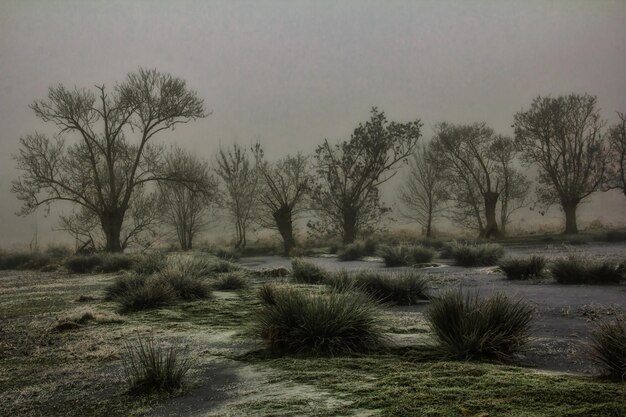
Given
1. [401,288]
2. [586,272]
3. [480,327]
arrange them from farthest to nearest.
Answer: [586,272] < [401,288] < [480,327]

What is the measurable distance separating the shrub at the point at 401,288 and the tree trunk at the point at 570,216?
30.7 metres

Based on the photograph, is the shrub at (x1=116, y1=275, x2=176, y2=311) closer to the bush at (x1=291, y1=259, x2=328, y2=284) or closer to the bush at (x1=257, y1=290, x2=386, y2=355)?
the bush at (x1=257, y1=290, x2=386, y2=355)

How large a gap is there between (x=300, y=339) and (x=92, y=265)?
65.3 feet

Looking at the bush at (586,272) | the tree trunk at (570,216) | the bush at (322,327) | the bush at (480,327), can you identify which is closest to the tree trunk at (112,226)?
the bush at (586,272)

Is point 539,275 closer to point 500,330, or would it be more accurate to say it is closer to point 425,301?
point 425,301

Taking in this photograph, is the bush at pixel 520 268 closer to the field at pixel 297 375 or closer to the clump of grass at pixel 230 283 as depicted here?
the field at pixel 297 375

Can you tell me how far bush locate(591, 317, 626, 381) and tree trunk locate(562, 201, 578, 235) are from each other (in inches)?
1391

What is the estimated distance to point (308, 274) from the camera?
13.6 meters

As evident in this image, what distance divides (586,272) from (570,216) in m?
28.0

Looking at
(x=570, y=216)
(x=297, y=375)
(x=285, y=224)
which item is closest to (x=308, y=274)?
(x=297, y=375)

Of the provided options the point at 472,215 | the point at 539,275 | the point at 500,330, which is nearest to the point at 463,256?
the point at 539,275

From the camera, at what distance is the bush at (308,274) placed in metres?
13.4

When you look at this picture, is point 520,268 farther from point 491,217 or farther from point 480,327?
point 491,217

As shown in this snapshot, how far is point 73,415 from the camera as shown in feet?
13.2
